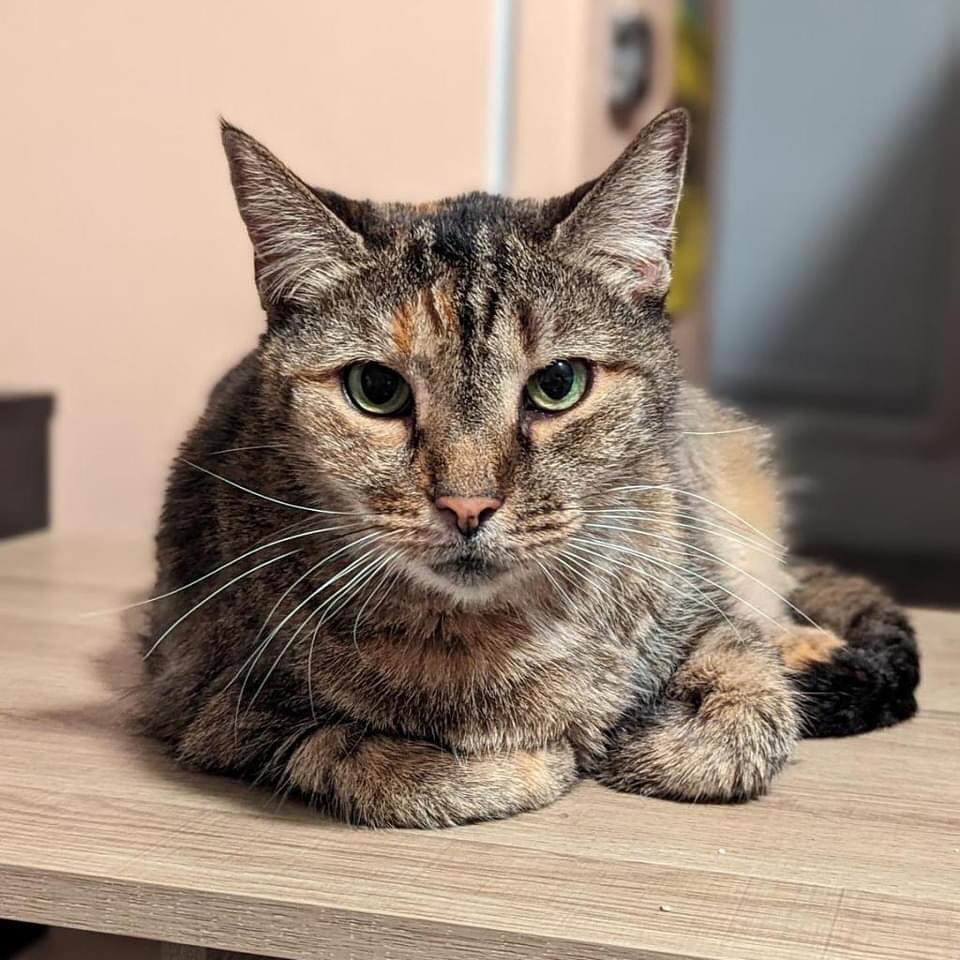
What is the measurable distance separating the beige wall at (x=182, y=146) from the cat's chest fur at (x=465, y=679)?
1.13 m

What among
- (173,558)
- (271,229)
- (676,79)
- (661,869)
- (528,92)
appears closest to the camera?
(661,869)

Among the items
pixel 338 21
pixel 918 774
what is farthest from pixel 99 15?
pixel 918 774

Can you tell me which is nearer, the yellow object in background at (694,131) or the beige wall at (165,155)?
the beige wall at (165,155)

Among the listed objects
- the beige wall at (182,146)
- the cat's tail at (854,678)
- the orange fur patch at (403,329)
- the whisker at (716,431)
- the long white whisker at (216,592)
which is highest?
the beige wall at (182,146)

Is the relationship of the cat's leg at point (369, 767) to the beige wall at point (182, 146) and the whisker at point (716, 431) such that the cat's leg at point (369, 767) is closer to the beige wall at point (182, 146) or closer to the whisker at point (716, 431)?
the whisker at point (716, 431)

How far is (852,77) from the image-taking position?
3.62m

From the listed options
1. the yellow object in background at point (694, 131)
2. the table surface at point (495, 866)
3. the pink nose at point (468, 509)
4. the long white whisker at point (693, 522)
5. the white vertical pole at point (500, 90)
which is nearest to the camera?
the table surface at point (495, 866)

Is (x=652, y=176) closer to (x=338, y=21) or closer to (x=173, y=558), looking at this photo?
(x=173, y=558)

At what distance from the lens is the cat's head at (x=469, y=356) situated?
93 cm

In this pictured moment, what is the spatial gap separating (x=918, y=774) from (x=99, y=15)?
5.36 ft

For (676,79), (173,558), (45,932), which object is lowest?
(45,932)

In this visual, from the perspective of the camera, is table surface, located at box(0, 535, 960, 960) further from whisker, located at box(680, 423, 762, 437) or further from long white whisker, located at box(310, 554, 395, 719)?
whisker, located at box(680, 423, 762, 437)

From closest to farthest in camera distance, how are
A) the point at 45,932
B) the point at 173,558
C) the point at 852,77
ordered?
1. the point at 173,558
2. the point at 45,932
3. the point at 852,77

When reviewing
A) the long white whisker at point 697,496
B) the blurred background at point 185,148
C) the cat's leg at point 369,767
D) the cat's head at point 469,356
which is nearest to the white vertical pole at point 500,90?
the blurred background at point 185,148
